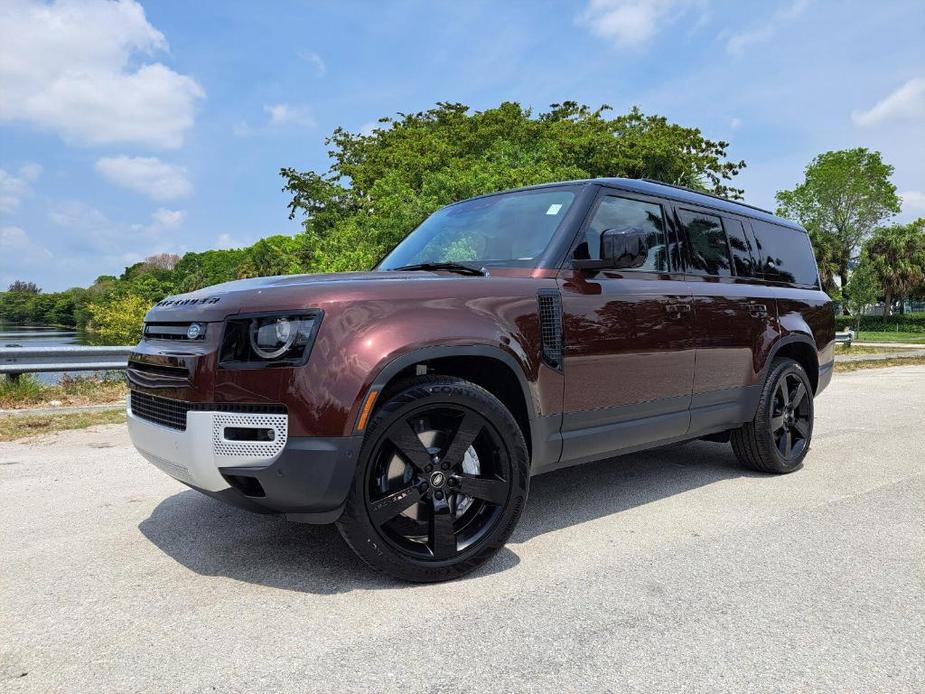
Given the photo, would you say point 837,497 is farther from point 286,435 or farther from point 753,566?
point 286,435

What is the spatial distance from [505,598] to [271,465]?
3.56ft

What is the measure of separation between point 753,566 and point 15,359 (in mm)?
8592

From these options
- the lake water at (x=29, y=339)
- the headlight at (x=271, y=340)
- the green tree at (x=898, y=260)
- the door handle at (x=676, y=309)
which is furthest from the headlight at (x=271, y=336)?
the green tree at (x=898, y=260)

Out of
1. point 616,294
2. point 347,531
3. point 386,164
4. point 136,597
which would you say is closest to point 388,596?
point 347,531

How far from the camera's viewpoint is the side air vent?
3406 millimetres

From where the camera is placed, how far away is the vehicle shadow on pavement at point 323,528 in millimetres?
3123

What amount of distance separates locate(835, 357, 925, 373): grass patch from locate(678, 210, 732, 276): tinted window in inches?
485

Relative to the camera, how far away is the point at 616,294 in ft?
12.4

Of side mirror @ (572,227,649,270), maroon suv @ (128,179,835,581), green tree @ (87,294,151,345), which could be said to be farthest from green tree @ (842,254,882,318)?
side mirror @ (572,227,649,270)

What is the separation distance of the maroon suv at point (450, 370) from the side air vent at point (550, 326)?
11mm

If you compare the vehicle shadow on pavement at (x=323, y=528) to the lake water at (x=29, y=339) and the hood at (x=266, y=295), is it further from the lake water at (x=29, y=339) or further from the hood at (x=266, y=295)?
the lake water at (x=29, y=339)

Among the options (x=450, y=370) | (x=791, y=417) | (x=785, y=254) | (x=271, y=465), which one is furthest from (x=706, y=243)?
(x=271, y=465)

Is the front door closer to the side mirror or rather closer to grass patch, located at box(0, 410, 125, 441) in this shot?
the side mirror

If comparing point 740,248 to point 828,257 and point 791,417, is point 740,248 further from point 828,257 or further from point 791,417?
point 828,257
